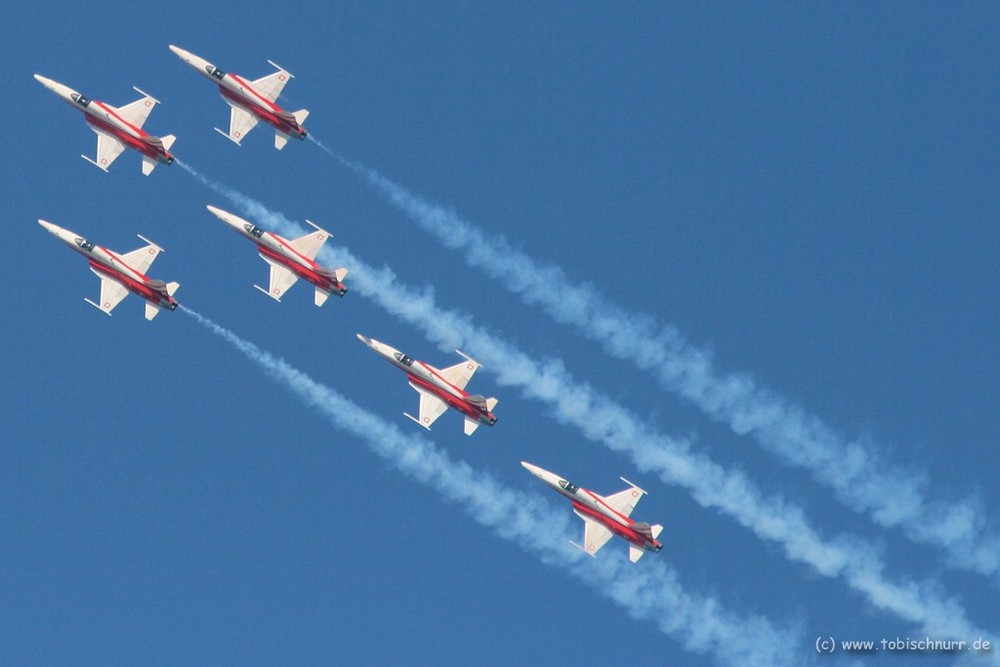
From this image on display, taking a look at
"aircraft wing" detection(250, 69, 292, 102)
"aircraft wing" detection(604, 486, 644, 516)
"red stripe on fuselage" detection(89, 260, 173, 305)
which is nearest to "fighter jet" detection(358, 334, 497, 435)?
"aircraft wing" detection(604, 486, 644, 516)

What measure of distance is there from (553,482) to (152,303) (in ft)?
91.9

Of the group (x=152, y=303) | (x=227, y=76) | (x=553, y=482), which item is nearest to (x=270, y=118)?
(x=227, y=76)

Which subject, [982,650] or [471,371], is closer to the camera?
[982,650]

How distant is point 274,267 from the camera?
129 meters

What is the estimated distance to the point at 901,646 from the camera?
11975 cm

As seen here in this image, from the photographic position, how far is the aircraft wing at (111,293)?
12962cm

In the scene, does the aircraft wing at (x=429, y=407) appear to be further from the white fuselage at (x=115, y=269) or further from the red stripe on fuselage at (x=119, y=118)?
the red stripe on fuselage at (x=119, y=118)

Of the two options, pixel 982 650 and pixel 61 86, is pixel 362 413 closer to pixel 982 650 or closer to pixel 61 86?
pixel 61 86

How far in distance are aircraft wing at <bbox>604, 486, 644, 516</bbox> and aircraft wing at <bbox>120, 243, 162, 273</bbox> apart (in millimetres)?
33175

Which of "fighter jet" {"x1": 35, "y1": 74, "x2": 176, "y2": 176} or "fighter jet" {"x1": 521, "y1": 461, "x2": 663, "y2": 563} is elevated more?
"fighter jet" {"x1": 35, "y1": 74, "x2": 176, "y2": 176}

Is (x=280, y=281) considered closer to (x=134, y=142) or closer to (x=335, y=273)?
(x=335, y=273)

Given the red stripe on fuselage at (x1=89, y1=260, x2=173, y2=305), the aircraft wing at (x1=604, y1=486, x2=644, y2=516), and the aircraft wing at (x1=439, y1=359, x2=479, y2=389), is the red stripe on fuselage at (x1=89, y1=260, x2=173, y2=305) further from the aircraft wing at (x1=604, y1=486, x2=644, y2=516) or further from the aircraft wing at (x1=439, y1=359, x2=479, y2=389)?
the aircraft wing at (x1=604, y1=486, x2=644, y2=516)

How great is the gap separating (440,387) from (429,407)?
1.66m

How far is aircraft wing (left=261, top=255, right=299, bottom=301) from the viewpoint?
5049 inches
